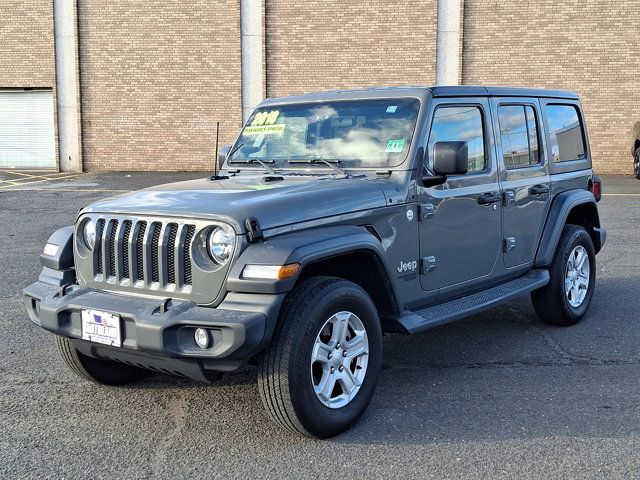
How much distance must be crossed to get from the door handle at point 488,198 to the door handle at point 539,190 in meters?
0.53

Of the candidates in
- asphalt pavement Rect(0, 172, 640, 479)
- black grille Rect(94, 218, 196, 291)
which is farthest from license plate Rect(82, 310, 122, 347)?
asphalt pavement Rect(0, 172, 640, 479)

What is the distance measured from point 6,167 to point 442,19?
14048mm

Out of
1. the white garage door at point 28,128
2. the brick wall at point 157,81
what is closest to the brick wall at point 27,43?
the white garage door at point 28,128

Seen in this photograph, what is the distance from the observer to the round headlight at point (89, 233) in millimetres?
4237

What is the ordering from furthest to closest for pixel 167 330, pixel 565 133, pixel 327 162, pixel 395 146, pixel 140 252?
pixel 565 133 < pixel 327 162 < pixel 395 146 < pixel 140 252 < pixel 167 330

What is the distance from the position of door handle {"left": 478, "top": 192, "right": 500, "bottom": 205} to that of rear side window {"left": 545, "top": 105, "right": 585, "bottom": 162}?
43.5 inches

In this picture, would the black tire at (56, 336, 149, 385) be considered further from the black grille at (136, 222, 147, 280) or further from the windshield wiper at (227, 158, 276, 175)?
the windshield wiper at (227, 158, 276, 175)

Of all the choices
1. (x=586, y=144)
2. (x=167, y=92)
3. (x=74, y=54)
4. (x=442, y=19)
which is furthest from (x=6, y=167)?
(x=586, y=144)

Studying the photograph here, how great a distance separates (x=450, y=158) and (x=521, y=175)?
4.62 feet

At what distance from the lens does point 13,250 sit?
31.8 feet

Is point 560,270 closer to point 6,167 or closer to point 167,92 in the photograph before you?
point 167,92

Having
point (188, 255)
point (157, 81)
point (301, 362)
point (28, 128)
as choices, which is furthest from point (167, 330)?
point (28, 128)

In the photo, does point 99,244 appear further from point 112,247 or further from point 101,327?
point 101,327

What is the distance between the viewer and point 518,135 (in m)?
5.79
